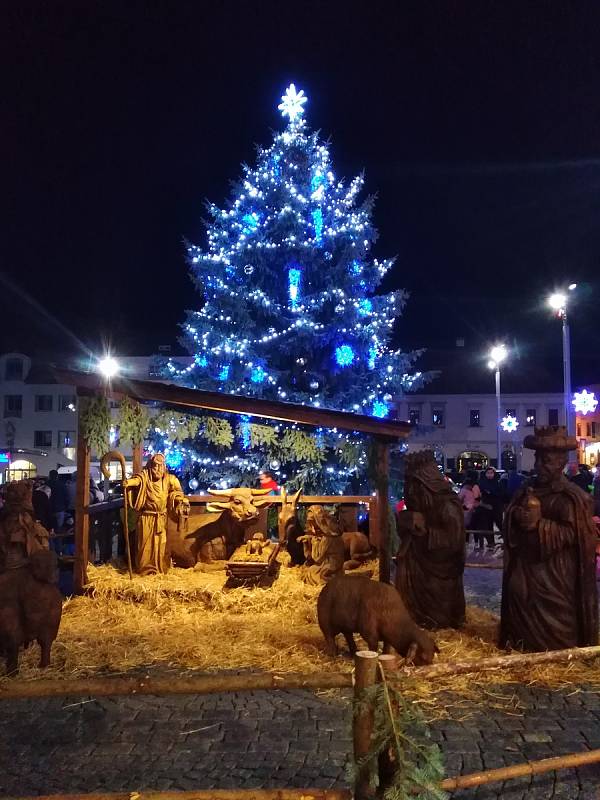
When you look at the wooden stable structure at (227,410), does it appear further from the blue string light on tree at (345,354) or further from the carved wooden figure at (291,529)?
the blue string light on tree at (345,354)

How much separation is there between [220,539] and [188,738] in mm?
6869

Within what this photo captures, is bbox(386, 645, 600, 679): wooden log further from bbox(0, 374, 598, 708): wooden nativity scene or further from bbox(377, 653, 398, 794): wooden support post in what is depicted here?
bbox(0, 374, 598, 708): wooden nativity scene

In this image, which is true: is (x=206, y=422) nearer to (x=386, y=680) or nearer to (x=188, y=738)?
(x=188, y=738)

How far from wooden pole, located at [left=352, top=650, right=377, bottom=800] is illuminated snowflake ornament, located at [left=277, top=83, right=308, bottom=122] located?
18.4 metres

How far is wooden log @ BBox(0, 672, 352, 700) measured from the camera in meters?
3.36

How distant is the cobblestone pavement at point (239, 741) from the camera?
177 inches

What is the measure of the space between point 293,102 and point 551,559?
16059 millimetres

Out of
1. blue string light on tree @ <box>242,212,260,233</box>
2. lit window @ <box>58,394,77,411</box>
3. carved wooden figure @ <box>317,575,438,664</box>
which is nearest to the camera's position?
carved wooden figure @ <box>317,575,438,664</box>

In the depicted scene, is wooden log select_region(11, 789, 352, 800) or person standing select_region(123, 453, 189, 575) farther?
person standing select_region(123, 453, 189, 575)

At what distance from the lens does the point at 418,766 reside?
10.4ft


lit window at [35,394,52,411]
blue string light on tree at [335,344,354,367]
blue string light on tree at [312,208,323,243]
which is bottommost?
blue string light on tree at [335,344,354,367]

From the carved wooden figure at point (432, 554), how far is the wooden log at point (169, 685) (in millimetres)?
4763

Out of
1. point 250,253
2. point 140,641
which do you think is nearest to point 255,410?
point 140,641

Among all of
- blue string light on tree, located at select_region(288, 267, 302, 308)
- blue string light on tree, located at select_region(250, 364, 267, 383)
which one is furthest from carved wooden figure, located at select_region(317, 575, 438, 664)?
A: blue string light on tree, located at select_region(288, 267, 302, 308)
